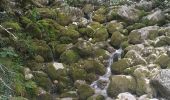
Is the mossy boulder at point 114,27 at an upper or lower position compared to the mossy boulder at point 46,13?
lower

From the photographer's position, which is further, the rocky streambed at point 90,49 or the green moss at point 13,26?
the green moss at point 13,26

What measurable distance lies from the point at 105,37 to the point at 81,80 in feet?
7.39

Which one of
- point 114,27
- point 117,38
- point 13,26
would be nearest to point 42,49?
point 13,26

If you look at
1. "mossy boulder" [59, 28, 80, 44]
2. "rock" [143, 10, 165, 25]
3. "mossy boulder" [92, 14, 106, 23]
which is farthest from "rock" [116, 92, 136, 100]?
"mossy boulder" [92, 14, 106, 23]

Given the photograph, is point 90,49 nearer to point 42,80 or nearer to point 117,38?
point 117,38

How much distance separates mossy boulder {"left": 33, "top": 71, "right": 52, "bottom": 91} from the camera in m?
8.58

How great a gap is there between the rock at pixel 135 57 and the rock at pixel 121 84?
774 mm

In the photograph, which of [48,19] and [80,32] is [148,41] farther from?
[48,19]

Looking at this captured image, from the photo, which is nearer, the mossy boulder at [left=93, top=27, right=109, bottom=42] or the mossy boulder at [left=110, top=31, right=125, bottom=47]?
the mossy boulder at [left=110, top=31, right=125, bottom=47]

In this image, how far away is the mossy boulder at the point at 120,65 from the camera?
901cm

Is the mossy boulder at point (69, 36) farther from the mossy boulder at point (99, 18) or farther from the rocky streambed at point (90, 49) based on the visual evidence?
the mossy boulder at point (99, 18)

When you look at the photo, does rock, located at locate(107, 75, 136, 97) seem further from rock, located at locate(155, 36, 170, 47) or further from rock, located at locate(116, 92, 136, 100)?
rock, located at locate(155, 36, 170, 47)

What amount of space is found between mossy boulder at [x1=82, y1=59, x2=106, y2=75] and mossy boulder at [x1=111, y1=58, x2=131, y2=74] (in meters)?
0.28

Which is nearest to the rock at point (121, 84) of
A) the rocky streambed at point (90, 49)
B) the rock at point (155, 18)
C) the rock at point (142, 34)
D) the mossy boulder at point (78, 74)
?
the rocky streambed at point (90, 49)
